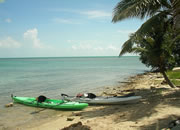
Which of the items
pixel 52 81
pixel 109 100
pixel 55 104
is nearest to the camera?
pixel 109 100

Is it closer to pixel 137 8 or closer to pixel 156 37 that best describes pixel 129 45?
pixel 156 37

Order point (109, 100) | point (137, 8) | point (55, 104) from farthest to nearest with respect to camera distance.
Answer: point (55, 104)
point (109, 100)
point (137, 8)

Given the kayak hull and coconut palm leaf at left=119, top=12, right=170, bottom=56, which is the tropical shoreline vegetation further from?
the kayak hull

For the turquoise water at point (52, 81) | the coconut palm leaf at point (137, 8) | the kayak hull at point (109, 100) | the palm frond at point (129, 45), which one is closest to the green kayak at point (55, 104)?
the turquoise water at point (52, 81)

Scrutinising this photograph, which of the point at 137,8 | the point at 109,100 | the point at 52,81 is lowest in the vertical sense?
the point at 52,81

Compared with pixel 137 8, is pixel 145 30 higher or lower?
lower

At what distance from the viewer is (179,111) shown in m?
5.55

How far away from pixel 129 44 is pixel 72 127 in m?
5.48

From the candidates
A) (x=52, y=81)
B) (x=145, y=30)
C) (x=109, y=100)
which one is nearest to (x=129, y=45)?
(x=145, y=30)

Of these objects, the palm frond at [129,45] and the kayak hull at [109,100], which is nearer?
the kayak hull at [109,100]

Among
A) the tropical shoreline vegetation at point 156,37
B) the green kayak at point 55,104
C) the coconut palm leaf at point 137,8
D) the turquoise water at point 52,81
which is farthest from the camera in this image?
the turquoise water at point 52,81

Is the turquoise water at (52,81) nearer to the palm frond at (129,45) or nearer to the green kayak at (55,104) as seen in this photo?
the green kayak at (55,104)

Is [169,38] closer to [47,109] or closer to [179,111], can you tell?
[179,111]

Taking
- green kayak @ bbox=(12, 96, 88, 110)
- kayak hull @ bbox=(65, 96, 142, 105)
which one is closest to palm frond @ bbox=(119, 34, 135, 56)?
kayak hull @ bbox=(65, 96, 142, 105)
